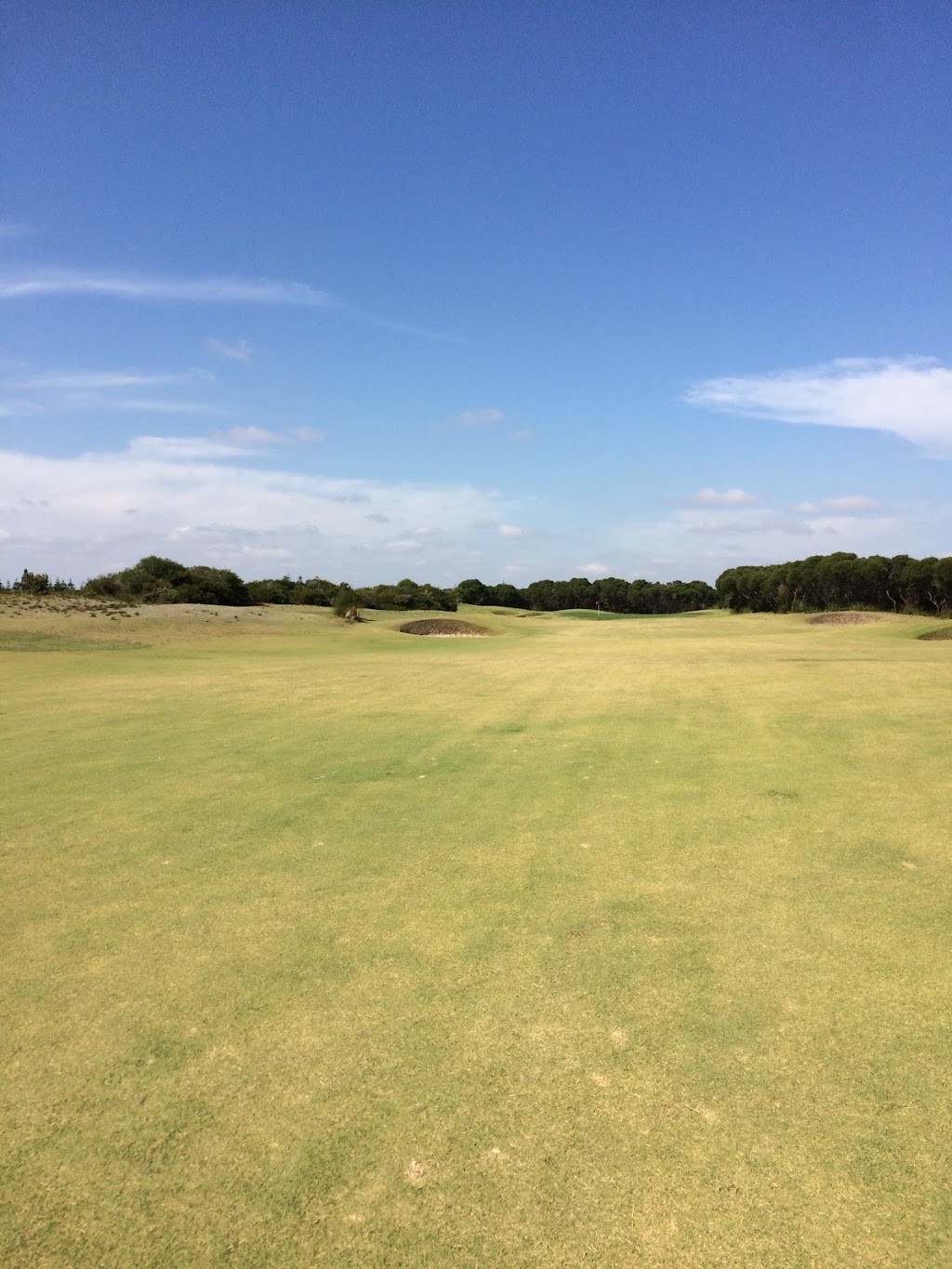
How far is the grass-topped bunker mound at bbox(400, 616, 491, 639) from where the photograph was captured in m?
39.3

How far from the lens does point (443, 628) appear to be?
1586 inches

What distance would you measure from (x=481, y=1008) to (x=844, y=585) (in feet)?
209

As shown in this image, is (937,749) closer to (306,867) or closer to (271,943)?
(306,867)

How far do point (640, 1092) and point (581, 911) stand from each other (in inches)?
69.2

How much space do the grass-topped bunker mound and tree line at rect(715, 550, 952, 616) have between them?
3219 centimetres

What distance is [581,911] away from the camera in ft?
16.6

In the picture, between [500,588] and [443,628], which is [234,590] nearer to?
[443,628]

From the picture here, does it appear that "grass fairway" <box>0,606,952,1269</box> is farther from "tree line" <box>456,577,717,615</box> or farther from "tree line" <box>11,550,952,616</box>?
"tree line" <box>456,577,717,615</box>

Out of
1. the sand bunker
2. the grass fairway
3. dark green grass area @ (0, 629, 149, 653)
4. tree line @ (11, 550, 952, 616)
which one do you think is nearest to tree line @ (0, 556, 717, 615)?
tree line @ (11, 550, 952, 616)

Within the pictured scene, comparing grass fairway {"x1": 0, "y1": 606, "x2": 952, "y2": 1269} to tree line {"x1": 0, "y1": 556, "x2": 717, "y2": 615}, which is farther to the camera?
tree line {"x1": 0, "y1": 556, "x2": 717, "y2": 615}

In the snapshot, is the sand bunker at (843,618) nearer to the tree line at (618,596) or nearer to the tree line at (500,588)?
the tree line at (500,588)

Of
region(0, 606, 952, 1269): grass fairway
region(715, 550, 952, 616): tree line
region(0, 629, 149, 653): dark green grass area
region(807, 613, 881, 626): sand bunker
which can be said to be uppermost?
region(715, 550, 952, 616): tree line

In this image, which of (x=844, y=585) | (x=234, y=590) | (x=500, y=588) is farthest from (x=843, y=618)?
(x=500, y=588)

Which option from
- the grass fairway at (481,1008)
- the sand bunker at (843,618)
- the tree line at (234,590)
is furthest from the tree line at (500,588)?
the grass fairway at (481,1008)
